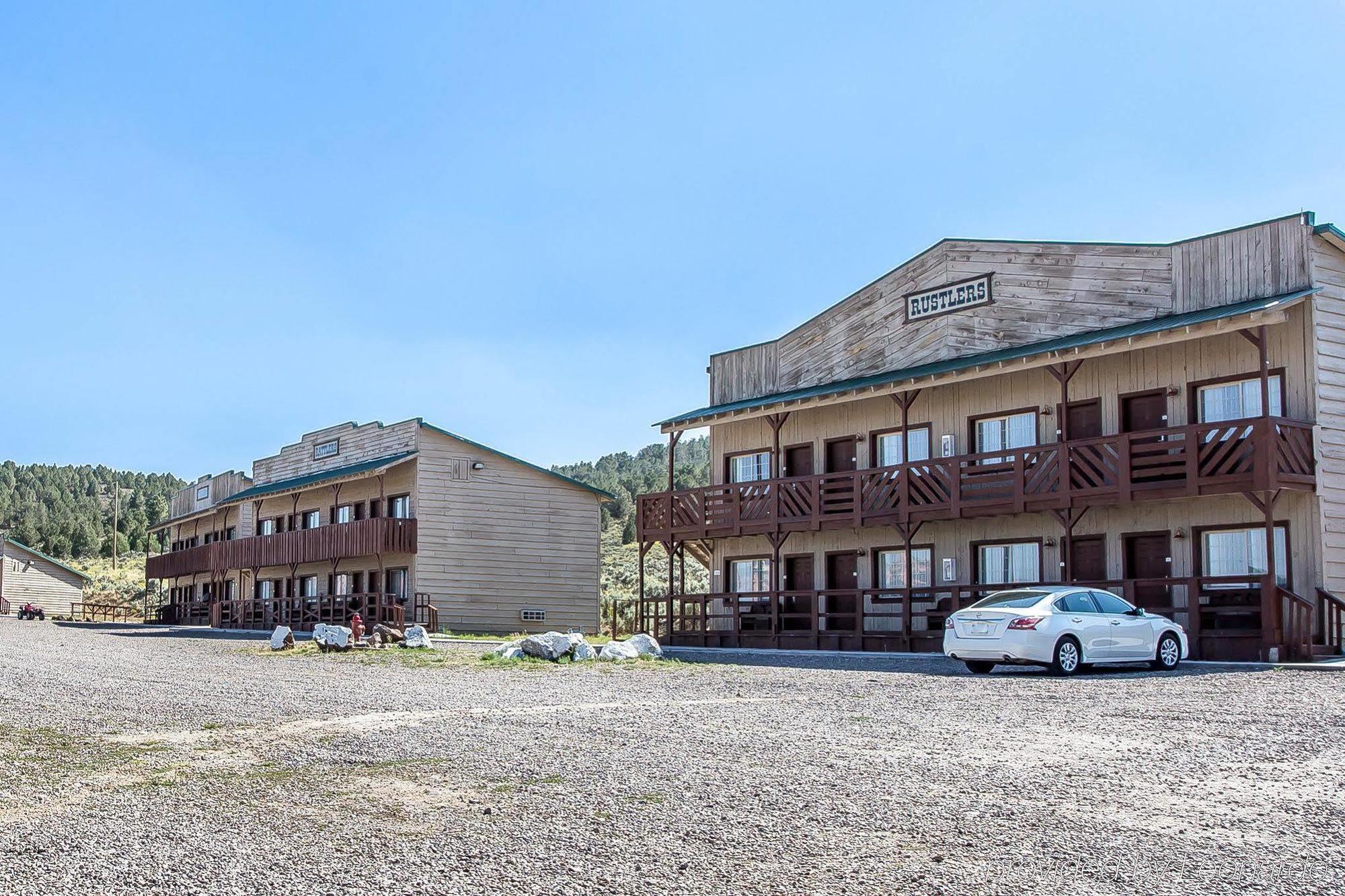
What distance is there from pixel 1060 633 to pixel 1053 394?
27.9ft

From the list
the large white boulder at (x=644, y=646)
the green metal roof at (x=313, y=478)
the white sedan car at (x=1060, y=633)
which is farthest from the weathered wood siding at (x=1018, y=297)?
the green metal roof at (x=313, y=478)

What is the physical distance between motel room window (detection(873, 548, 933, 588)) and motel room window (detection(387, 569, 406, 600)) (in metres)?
17.2

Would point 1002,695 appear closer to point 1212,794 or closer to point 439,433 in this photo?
point 1212,794

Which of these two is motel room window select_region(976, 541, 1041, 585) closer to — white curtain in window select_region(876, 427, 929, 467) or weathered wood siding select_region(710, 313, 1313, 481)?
weathered wood siding select_region(710, 313, 1313, 481)

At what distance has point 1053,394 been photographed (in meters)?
24.8

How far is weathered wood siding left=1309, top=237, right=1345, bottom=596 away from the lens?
68.4 ft

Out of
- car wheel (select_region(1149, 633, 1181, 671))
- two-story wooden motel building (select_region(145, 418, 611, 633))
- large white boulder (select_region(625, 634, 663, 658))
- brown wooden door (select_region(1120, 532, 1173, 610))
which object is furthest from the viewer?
two-story wooden motel building (select_region(145, 418, 611, 633))

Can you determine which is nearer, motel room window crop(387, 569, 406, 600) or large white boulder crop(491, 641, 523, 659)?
large white boulder crop(491, 641, 523, 659)

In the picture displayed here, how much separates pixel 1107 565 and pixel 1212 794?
16977 millimetres

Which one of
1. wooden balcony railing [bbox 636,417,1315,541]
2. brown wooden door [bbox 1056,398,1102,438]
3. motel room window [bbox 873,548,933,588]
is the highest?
brown wooden door [bbox 1056,398,1102,438]

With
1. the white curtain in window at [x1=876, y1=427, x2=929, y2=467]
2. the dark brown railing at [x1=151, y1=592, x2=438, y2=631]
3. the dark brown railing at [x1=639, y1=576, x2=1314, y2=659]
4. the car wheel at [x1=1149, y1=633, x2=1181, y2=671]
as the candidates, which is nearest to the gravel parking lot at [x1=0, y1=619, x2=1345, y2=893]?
the car wheel at [x1=1149, y1=633, x2=1181, y2=671]

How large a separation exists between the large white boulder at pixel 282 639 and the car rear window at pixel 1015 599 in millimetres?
14824

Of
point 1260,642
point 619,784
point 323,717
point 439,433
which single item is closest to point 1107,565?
point 1260,642

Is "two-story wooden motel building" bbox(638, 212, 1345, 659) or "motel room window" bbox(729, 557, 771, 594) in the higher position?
"two-story wooden motel building" bbox(638, 212, 1345, 659)
